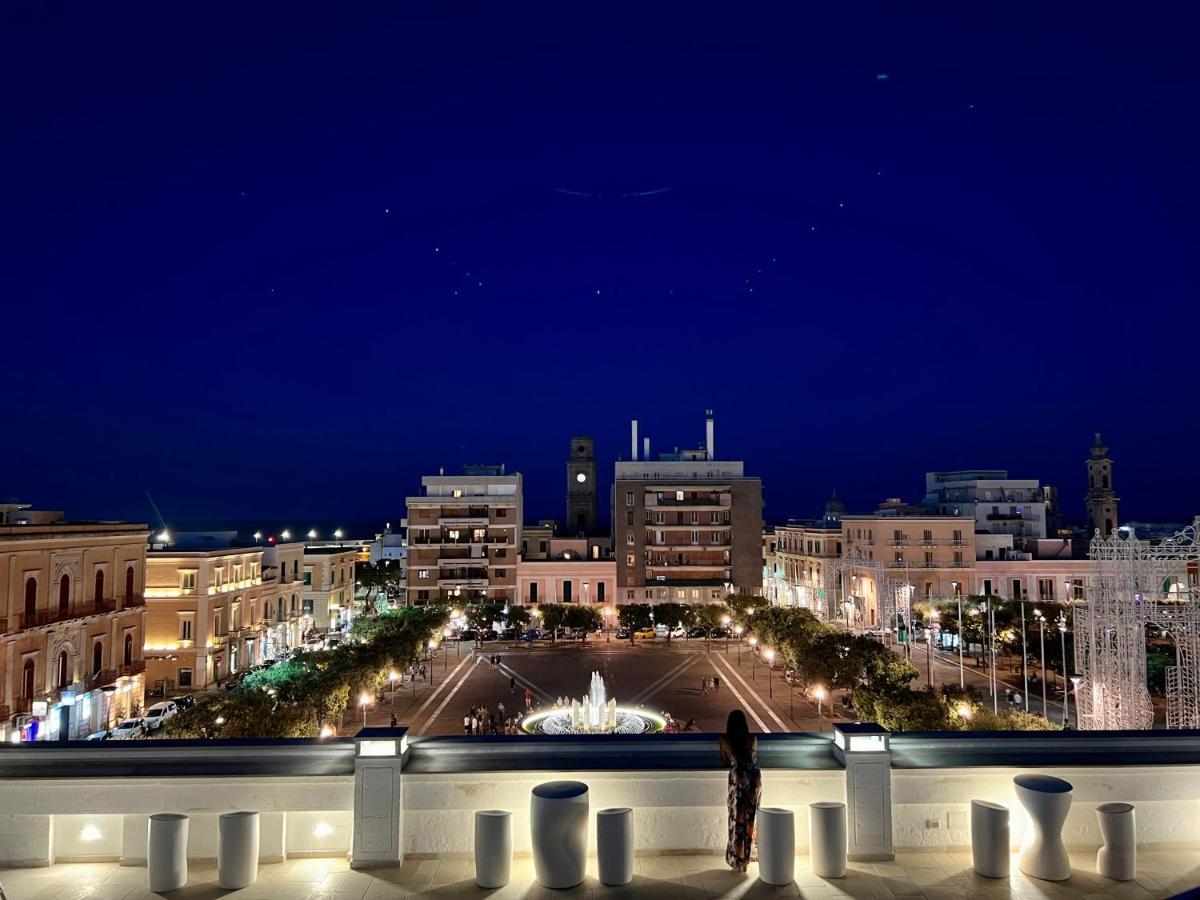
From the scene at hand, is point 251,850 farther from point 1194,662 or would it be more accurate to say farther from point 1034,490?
point 1034,490

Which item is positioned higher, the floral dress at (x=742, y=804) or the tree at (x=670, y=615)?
the floral dress at (x=742, y=804)

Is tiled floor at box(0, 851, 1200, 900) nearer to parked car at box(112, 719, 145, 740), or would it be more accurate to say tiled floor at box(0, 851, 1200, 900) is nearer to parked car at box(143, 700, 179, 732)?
parked car at box(143, 700, 179, 732)

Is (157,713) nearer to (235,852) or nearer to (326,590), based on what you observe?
(326,590)

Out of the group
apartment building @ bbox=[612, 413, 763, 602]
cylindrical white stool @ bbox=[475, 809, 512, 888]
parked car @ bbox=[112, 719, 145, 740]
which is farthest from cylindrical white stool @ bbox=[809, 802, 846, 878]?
apartment building @ bbox=[612, 413, 763, 602]

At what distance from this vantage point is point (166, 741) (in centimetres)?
834

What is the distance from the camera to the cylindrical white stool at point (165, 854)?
22.7ft

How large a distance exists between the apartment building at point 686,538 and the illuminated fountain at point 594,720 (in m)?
35.1

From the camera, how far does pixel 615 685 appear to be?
4369cm

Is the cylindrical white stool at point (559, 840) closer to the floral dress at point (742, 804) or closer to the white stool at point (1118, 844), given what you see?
the floral dress at point (742, 804)

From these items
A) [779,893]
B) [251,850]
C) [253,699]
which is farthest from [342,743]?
[253,699]

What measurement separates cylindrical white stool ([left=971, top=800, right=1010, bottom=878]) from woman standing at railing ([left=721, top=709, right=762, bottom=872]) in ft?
6.61

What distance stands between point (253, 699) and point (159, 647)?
2169 centimetres

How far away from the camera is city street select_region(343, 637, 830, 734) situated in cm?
3609

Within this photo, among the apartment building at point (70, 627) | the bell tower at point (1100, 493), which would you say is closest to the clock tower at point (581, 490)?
the bell tower at point (1100, 493)
